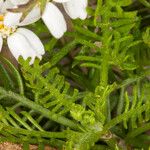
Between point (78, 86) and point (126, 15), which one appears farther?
point (78, 86)

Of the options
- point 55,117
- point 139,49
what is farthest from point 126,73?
point 55,117

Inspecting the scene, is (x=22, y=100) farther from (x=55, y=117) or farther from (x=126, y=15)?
(x=126, y=15)

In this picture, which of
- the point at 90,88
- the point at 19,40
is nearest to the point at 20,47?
the point at 19,40

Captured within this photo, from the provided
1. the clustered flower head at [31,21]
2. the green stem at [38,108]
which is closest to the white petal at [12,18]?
the clustered flower head at [31,21]

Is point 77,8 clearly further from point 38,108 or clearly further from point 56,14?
point 38,108

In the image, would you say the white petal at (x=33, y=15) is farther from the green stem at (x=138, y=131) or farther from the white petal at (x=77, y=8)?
the green stem at (x=138, y=131)

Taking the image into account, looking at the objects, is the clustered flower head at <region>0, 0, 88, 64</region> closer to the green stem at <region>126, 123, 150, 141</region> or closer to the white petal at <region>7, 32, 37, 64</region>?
the white petal at <region>7, 32, 37, 64</region>

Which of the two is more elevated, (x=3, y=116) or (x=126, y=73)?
(x=126, y=73)

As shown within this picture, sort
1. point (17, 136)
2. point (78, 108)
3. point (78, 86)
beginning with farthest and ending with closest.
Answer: point (78, 86)
point (17, 136)
point (78, 108)
